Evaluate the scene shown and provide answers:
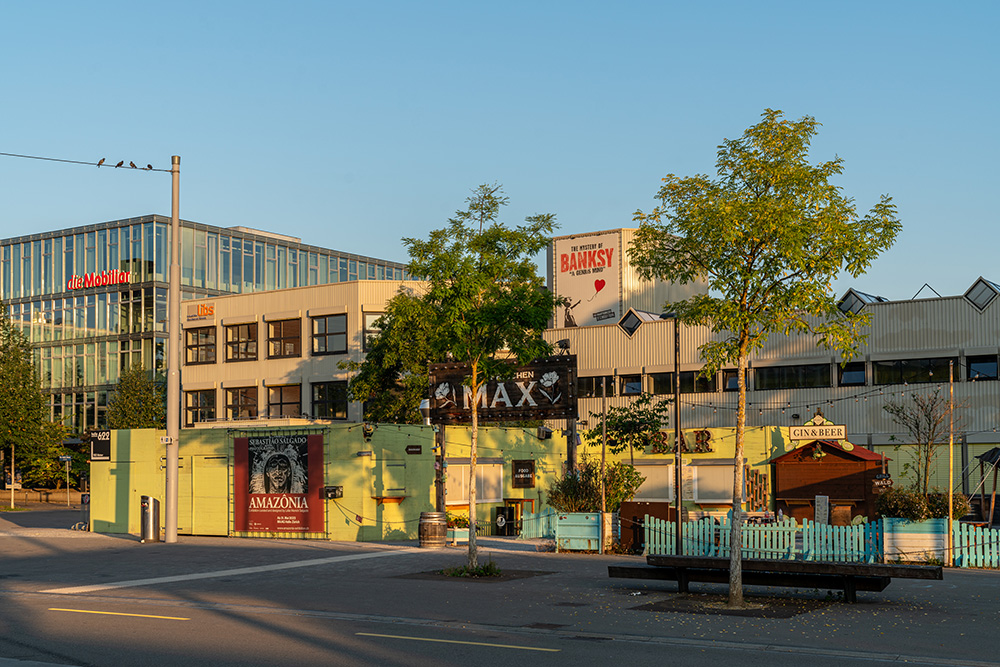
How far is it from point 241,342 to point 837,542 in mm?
49113

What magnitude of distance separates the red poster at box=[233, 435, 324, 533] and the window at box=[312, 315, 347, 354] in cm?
2665

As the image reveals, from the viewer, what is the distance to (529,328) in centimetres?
2295

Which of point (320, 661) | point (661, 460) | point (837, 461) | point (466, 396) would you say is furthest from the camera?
point (661, 460)

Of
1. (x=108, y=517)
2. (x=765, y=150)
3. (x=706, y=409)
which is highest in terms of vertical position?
(x=765, y=150)

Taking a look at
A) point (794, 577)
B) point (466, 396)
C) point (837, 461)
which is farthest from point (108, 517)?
point (794, 577)

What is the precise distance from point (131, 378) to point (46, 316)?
1881 cm

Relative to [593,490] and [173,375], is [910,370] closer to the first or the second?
[593,490]

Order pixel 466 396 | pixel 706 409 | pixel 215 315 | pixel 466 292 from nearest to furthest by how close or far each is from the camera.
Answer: pixel 466 292 → pixel 466 396 → pixel 706 409 → pixel 215 315

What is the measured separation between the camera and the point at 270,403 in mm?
64188

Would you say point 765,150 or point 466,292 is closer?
point 765,150

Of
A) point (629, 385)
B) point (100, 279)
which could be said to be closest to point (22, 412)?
point (100, 279)

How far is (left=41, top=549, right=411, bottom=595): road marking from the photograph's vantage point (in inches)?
778

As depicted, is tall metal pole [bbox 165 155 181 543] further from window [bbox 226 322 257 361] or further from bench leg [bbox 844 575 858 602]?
window [bbox 226 322 257 361]

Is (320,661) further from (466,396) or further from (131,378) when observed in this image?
(131,378)
